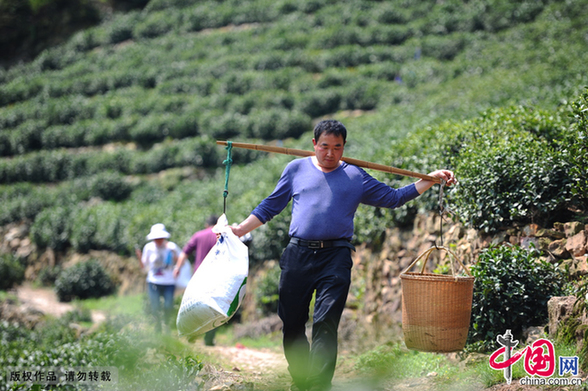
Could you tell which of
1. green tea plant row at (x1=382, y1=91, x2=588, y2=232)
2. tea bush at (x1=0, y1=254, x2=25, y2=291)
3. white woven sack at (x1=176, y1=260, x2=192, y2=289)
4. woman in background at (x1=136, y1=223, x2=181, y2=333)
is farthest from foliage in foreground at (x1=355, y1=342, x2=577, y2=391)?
tea bush at (x1=0, y1=254, x2=25, y2=291)

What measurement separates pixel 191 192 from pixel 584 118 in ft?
43.4

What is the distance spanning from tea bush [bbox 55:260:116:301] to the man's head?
12075 millimetres

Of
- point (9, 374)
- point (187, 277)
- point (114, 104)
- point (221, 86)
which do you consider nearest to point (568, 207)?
point (187, 277)

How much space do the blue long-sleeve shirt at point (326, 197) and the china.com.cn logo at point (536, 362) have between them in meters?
1.35

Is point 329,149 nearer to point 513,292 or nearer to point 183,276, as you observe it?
point 513,292

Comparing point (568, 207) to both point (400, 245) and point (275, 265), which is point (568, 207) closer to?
point (400, 245)

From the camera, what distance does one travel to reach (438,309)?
12.0 feet

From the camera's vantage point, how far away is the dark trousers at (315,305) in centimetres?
351

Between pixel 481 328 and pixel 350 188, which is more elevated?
pixel 350 188

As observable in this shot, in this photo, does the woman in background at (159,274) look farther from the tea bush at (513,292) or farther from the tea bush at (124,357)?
the tea bush at (513,292)

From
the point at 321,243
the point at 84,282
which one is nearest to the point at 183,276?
the point at 321,243

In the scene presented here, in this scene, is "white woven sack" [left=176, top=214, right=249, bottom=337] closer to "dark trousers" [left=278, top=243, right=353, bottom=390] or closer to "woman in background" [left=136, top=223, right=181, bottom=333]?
"dark trousers" [left=278, top=243, right=353, bottom=390]

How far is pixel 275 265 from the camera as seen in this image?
940 centimetres

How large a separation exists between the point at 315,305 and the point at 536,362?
1570 mm
